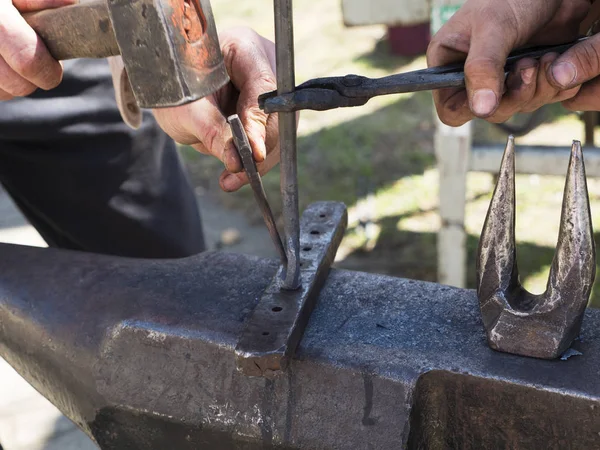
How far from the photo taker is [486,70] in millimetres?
947

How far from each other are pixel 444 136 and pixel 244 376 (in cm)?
131

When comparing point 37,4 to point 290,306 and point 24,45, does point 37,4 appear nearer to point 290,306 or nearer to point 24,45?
point 24,45

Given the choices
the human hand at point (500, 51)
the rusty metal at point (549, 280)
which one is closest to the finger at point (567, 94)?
the human hand at point (500, 51)

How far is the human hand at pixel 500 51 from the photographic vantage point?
96 centimetres

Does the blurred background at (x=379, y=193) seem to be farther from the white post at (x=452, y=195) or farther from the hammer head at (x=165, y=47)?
the hammer head at (x=165, y=47)

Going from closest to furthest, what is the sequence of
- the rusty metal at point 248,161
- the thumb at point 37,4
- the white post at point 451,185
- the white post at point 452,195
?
the rusty metal at point 248,161 → the thumb at point 37,4 → the white post at point 451,185 → the white post at point 452,195

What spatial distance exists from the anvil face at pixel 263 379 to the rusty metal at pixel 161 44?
36 centimetres

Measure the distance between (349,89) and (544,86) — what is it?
306mm

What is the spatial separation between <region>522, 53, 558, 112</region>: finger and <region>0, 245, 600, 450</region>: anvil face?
0.33 metres

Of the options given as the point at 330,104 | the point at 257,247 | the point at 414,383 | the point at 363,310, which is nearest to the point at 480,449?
the point at 414,383

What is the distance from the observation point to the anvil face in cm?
89

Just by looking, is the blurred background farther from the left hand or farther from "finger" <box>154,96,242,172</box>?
"finger" <box>154,96,242,172</box>

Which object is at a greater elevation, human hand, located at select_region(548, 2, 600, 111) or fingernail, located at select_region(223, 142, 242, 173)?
human hand, located at select_region(548, 2, 600, 111)

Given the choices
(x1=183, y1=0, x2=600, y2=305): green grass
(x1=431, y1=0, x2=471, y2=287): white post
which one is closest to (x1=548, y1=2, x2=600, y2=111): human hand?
(x1=431, y1=0, x2=471, y2=287): white post
